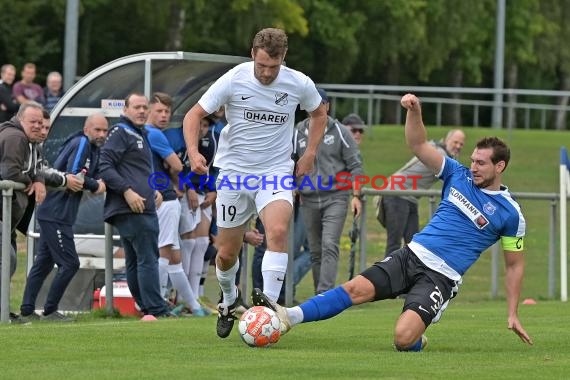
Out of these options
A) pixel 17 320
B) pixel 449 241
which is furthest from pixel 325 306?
pixel 17 320

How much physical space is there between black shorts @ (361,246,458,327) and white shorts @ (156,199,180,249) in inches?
182

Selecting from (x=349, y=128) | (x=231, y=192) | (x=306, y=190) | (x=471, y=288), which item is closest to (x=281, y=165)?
(x=231, y=192)

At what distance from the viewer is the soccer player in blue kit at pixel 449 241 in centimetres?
1050

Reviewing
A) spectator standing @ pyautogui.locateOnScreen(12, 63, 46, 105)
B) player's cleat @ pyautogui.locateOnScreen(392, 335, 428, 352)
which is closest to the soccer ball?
player's cleat @ pyautogui.locateOnScreen(392, 335, 428, 352)

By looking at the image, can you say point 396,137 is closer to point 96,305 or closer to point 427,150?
point 96,305

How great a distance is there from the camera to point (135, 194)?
1405 centimetres

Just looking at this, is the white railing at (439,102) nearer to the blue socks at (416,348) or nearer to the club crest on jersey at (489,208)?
the club crest on jersey at (489,208)

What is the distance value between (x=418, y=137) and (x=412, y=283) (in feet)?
3.41

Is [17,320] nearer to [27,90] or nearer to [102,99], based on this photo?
[102,99]

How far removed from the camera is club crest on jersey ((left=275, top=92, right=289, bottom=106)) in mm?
11141

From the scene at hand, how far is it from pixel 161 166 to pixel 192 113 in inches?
159

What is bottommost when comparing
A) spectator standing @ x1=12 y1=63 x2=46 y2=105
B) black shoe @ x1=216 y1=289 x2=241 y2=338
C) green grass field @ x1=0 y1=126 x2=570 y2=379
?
green grass field @ x1=0 y1=126 x2=570 y2=379

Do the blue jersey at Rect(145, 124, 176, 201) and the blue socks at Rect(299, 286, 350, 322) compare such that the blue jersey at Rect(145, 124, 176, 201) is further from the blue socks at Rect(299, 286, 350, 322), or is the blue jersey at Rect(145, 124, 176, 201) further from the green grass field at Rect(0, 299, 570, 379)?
the blue socks at Rect(299, 286, 350, 322)

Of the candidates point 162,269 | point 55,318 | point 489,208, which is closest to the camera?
point 489,208
